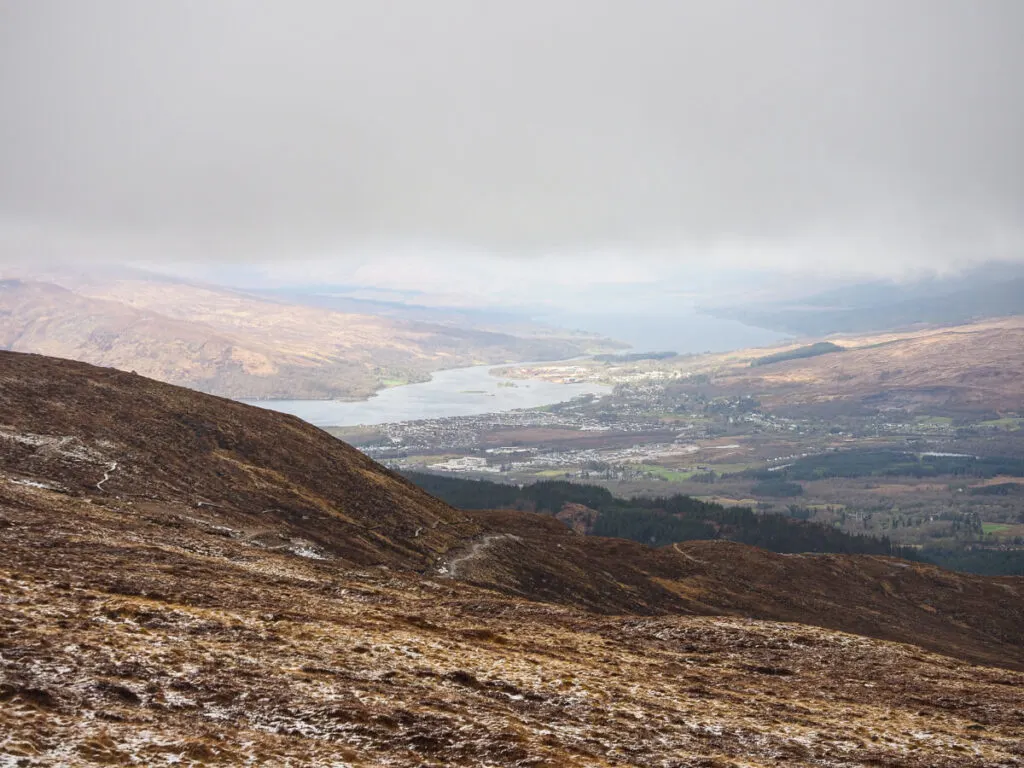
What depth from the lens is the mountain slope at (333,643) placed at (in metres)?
18.6

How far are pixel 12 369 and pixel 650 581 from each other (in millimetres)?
53576

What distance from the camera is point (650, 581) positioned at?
6694cm

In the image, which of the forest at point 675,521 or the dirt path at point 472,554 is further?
the forest at point 675,521

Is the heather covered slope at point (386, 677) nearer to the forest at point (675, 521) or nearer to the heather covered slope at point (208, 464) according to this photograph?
the heather covered slope at point (208, 464)

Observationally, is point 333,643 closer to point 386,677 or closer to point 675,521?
point 386,677

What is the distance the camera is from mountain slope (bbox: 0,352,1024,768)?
18.6m

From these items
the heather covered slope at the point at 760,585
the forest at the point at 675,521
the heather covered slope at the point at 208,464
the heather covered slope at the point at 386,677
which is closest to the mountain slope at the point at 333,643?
the heather covered slope at the point at 386,677

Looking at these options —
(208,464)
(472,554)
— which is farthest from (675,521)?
(208,464)

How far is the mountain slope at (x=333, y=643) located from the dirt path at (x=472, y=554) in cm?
30

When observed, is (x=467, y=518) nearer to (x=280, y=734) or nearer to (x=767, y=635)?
(x=767, y=635)

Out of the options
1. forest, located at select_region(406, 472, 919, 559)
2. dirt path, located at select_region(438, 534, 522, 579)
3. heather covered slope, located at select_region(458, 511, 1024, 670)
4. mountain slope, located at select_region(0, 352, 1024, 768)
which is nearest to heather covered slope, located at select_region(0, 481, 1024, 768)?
mountain slope, located at select_region(0, 352, 1024, 768)

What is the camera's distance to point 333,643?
25.4 metres

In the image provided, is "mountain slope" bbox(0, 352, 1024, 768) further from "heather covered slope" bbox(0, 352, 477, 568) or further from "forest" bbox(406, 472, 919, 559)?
"forest" bbox(406, 472, 919, 559)

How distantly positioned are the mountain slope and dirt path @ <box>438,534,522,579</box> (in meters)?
0.30
